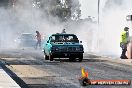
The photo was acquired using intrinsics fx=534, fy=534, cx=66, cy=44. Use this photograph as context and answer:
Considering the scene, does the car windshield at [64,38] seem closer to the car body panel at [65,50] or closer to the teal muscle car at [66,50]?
the teal muscle car at [66,50]

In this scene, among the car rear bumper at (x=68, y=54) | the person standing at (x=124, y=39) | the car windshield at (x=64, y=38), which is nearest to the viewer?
the car rear bumper at (x=68, y=54)

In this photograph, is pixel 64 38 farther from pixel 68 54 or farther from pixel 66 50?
pixel 68 54

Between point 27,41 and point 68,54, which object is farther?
point 27,41

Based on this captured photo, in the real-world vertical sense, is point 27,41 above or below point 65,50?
below

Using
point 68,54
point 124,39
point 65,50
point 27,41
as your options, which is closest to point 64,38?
point 65,50

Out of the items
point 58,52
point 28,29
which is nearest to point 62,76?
point 58,52

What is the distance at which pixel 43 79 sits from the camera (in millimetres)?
17141

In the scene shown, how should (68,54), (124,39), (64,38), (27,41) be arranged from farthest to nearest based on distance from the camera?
(27,41), (124,39), (64,38), (68,54)

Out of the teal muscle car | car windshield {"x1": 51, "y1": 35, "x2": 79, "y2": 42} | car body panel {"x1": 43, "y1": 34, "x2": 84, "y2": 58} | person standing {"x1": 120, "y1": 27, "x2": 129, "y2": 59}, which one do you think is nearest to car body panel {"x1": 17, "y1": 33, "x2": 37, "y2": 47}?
person standing {"x1": 120, "y1": 27, "x2": 129, "y2": 59}

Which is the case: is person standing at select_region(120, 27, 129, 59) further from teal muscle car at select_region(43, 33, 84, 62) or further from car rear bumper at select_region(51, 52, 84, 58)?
car rear bumper at select_region(51, 52, 84, 58)

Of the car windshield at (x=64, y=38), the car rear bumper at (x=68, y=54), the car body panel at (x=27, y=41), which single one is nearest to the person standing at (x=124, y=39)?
the car windshield at (x=64, y=38)

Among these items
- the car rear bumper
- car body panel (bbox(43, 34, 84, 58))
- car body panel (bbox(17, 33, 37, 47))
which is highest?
car body panel (bbox(43, 34, 84, 58))

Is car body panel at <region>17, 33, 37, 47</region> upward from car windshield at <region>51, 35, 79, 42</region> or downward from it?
downward

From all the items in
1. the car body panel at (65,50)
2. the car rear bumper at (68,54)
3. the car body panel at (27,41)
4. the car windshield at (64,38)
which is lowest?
the car body panel at (27,41)
